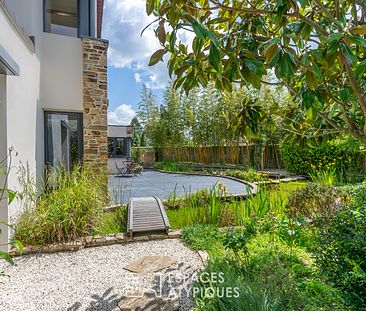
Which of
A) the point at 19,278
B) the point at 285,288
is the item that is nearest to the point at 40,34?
the point at 19,278

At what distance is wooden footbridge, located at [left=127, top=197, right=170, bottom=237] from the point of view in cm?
→ 434

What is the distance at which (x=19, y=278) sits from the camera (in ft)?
10.0

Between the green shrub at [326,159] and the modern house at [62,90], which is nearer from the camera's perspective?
the modern house at [62,90]

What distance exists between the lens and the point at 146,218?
15.2 ft

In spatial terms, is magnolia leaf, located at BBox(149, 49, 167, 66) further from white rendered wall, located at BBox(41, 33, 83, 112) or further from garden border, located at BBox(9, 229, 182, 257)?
white rendered wall, located at BBox(41, 33, 83, 112)

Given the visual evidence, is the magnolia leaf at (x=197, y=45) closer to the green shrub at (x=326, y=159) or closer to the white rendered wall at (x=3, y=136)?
the white rendered wall at (x=3, y=136)

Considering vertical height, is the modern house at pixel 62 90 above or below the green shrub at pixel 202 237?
above

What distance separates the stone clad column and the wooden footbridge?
157cm

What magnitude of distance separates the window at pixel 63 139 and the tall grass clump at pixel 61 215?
1.65 m

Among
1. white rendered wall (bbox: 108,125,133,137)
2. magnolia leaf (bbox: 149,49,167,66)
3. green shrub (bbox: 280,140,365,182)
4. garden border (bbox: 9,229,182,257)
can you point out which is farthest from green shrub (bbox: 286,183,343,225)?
white rendered wall (bbox: 108,125,133,137)

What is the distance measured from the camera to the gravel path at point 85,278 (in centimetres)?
256

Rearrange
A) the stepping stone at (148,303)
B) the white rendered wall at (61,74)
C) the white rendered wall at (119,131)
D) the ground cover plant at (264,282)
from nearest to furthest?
the ground cover plant at (264,282), the stepping stone at (148,303), the white rendered wall at (61,74), the white rendered wall at (119,131)

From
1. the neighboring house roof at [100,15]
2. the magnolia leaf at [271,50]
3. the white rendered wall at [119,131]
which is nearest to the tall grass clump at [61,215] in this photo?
the magnolia leaf at [271,50]

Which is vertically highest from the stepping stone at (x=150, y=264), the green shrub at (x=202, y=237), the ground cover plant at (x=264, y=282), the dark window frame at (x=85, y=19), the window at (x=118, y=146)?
the dark window frame at (x=85, y=19)
